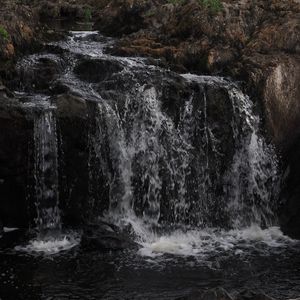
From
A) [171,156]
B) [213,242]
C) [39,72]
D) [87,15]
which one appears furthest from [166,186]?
[87,15]

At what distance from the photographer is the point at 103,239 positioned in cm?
1283

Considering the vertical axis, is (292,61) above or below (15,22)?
below

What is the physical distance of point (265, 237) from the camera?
558 inches

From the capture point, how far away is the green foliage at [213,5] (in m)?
18.5

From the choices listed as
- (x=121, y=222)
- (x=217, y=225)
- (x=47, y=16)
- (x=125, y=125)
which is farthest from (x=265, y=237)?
(x=47, y=16)

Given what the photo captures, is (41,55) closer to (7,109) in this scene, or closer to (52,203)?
(7,109)

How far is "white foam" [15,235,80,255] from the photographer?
12.8 m

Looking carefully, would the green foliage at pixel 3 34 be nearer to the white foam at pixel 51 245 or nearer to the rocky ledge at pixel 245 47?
the rocky ledge at pixel 245 47

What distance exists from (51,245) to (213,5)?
10.4 m

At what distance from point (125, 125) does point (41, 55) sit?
4.62m

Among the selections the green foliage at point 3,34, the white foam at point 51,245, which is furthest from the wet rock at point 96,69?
the white foam at point 51,245

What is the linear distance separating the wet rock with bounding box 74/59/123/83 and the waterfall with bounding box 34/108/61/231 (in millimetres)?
2943

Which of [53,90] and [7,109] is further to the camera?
[53,90]

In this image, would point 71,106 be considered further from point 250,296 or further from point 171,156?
point 250,296
